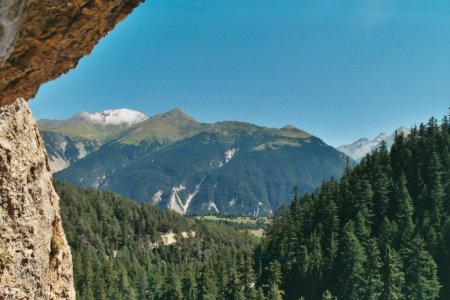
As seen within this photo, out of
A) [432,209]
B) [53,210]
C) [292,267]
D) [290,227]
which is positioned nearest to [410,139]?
[432,209]

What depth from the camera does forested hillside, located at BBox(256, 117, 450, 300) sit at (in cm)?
9769

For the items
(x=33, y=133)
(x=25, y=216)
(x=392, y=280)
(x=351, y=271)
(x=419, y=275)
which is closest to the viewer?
(x=25, y=216)

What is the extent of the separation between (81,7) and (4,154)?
30.8 ft

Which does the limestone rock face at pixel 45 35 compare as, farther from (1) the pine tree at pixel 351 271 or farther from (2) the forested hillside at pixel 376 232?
(1) the pine tree at pixel 351 271

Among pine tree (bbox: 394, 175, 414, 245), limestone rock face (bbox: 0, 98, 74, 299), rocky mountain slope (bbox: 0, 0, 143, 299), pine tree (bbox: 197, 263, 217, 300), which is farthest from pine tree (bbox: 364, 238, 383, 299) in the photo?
limestone rock face (bbox: 0, 98, 74, 299)

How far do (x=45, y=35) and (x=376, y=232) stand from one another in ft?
425

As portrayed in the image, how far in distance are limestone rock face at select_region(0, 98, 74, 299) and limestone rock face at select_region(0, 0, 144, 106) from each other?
6.05 meters

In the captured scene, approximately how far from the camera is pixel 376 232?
12781 centimetres

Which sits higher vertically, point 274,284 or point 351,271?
point 351,271

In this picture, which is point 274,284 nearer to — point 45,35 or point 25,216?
point 25,216

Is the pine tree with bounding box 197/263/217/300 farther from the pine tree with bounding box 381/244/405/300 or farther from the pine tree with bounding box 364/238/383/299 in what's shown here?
the pine tree with bounding box 381/244/405/300

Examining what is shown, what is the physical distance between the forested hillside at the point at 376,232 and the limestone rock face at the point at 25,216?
76559mm

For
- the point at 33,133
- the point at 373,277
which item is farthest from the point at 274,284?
the point at 33,133

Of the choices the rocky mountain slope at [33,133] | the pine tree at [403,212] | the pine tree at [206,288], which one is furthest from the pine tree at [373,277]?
the rocky mountain slope at [33,133]
